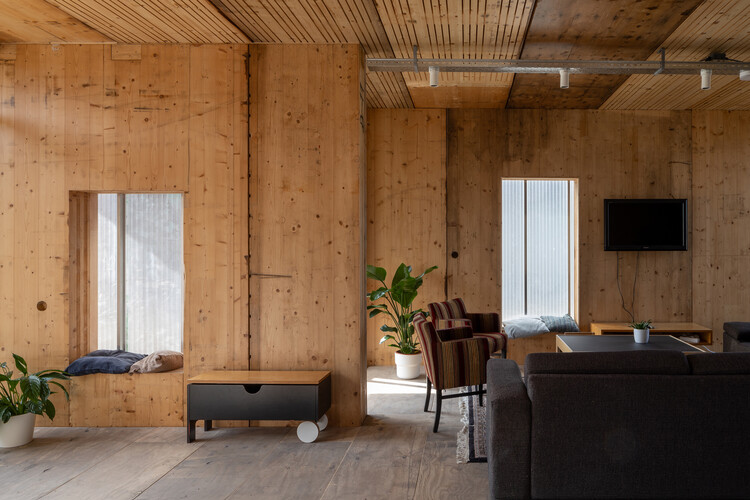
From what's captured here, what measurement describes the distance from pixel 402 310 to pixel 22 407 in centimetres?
327

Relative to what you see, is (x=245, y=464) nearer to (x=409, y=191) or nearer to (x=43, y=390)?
(x=43, y=390)

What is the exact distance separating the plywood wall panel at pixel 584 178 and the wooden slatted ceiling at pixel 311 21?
2.15m

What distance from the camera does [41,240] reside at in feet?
12.7

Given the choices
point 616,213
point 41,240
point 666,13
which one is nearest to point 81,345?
point 41,240

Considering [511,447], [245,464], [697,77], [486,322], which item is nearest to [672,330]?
[486,322]

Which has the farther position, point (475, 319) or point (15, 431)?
point (475, 319)

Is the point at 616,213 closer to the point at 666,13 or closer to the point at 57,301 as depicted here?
the point at 666,13

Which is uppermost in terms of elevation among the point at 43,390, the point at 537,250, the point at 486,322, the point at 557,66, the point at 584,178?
the point at 557,66

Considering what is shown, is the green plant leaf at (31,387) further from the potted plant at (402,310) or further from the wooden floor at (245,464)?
the potted plant at (402,310)

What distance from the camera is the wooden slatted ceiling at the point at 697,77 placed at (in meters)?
3.42

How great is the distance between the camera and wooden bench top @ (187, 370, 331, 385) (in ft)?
11.4

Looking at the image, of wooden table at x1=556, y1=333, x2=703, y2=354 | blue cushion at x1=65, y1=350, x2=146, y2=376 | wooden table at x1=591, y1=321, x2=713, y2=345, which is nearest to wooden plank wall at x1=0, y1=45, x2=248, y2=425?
blue cushion at x1=65, y1=350, x2=146, y2=376

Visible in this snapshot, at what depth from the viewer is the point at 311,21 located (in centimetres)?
350

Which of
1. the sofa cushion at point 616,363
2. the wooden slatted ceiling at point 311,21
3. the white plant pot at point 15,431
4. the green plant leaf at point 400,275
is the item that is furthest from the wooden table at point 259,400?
the wooden slatted ceiling at point 311,21
